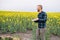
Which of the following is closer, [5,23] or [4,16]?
[5,23]

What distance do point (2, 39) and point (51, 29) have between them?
1.66 meters

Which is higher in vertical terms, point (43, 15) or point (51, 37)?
point (43, 15)

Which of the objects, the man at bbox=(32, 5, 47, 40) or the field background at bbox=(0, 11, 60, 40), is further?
the field background at bbox=(0, 11, 60, 40)

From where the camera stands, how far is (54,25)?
7.46m

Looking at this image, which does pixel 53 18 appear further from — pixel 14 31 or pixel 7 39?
pixel 7 39

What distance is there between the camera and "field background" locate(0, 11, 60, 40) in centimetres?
727

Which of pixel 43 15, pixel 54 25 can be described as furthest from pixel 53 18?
pixel 43 15

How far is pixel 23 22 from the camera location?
7824 millimetres

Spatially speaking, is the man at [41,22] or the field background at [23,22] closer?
the man at [41,22]

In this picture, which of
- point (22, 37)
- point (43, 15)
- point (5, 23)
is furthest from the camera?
point (5, 23)

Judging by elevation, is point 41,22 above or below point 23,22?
above

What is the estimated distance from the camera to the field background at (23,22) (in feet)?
23.8

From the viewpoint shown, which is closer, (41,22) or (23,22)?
(41,22)

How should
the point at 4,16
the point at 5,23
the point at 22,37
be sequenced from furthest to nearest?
1. the point at 4,16
2. the point at 5,23
3. the point at 22,37
